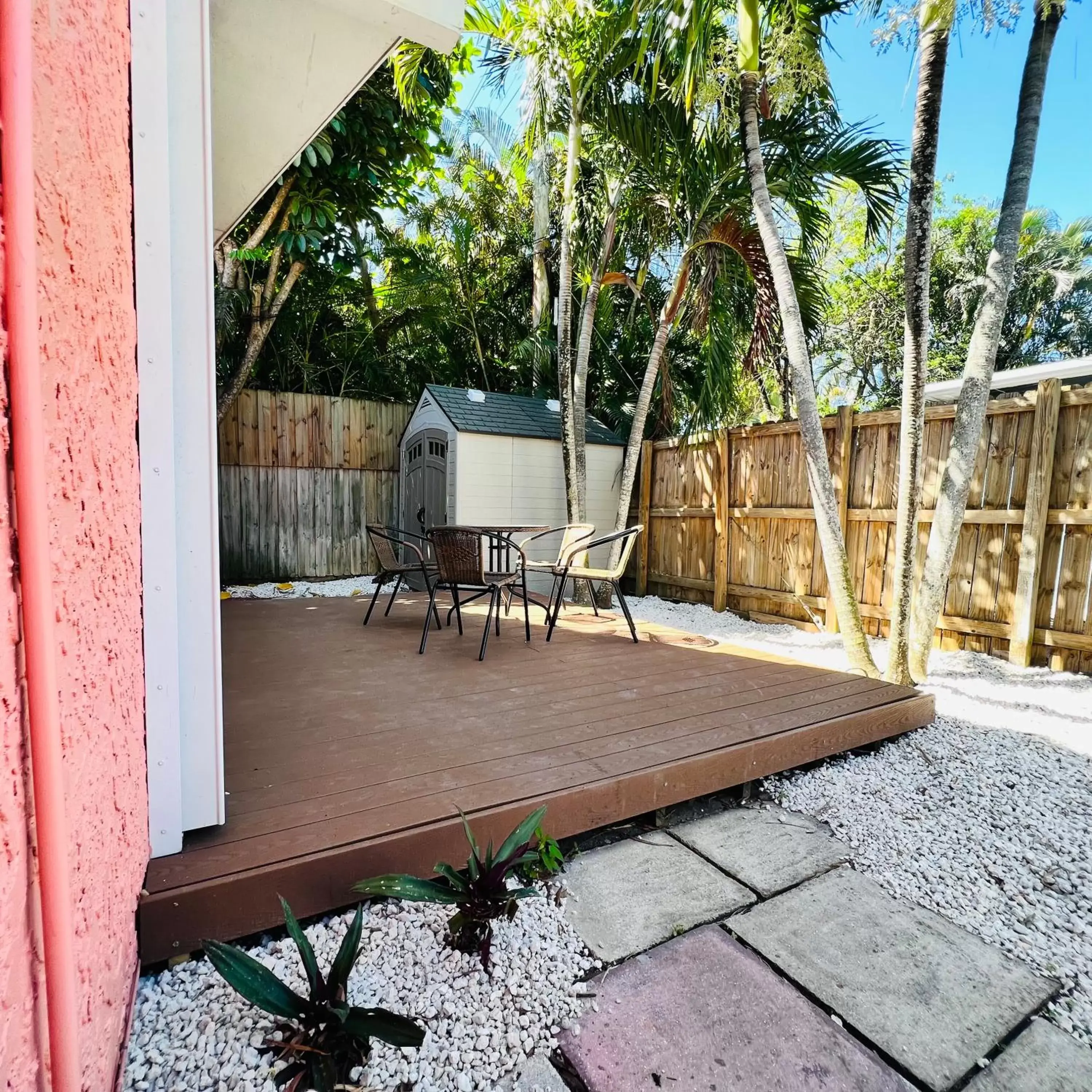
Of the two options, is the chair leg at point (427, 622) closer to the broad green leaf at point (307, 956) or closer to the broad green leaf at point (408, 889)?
the broad green leaf at point (408, 889)

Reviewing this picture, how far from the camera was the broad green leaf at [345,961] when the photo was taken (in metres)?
1.12

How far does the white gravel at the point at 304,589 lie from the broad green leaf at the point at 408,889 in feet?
15.3

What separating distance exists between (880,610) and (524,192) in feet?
27.3

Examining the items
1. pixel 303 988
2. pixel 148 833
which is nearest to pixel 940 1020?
pixel 303 988

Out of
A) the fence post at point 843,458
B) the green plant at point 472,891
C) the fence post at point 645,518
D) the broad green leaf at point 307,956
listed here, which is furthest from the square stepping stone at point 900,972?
the fence post at point 645,518

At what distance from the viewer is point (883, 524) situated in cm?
453

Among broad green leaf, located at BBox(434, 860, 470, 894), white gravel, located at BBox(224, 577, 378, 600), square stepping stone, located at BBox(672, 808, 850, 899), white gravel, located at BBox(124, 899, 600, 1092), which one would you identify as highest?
broad green leaf, located at BBox(434, 860, 470, 894)

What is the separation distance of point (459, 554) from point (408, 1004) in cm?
216

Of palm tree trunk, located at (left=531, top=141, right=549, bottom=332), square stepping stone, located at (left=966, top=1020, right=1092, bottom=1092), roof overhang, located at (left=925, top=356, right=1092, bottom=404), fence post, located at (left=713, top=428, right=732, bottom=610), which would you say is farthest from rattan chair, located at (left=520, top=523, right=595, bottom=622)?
palm tree trunk, located at (left=531, top=141, right=549, bottom=332)

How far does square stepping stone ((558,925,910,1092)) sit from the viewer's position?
108cm

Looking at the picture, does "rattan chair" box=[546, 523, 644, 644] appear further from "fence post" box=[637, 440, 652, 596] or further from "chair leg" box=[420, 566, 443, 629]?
"fence post" box=[637, 440, 652, 596]

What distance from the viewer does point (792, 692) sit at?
2699mm

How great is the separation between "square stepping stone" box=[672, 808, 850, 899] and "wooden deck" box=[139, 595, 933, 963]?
14 cm

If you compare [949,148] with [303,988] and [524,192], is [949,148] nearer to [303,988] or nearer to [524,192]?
[303,988]
